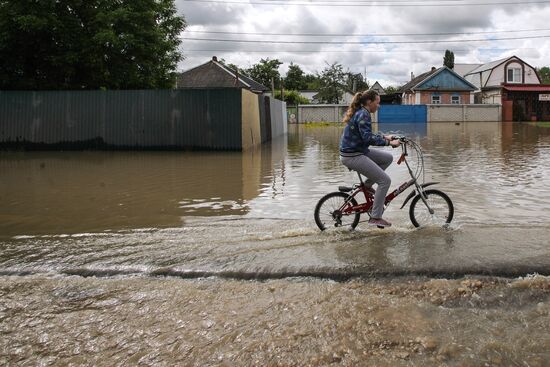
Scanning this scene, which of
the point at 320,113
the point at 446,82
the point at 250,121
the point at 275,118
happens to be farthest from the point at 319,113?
the point at 250,121

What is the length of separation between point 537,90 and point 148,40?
4389 centimetres

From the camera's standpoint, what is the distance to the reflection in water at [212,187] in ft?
24.7

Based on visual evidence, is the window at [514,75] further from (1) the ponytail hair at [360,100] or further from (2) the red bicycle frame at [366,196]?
(1) the ponytail hair at [360,100]

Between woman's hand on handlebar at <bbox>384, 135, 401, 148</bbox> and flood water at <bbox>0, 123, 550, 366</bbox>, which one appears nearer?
flood water at <bbox>0, 123, 550, 366</bbox>

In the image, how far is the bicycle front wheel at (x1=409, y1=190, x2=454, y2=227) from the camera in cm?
637

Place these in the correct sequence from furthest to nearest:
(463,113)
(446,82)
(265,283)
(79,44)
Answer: (446,82) < (463,113) < (79,44) < (265,283)

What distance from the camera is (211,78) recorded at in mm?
50031

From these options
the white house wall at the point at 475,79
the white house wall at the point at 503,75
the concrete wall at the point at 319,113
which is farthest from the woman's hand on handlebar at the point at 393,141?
the white house wall at the point at 475,79

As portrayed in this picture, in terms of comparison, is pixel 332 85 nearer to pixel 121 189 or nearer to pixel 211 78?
pixel 211 78

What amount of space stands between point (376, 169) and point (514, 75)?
201 feet

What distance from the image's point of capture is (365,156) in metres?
6.06

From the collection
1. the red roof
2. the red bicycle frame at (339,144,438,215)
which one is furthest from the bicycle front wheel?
the red roof

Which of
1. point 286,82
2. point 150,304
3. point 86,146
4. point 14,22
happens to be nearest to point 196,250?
point 150,304

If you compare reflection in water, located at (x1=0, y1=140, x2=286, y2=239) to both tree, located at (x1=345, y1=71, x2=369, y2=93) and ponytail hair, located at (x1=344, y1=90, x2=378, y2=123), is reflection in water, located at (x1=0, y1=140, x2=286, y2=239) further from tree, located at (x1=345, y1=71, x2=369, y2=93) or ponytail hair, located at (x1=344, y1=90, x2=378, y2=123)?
tree, located at (x1=345, y1=71, x2=369, y2=93)
